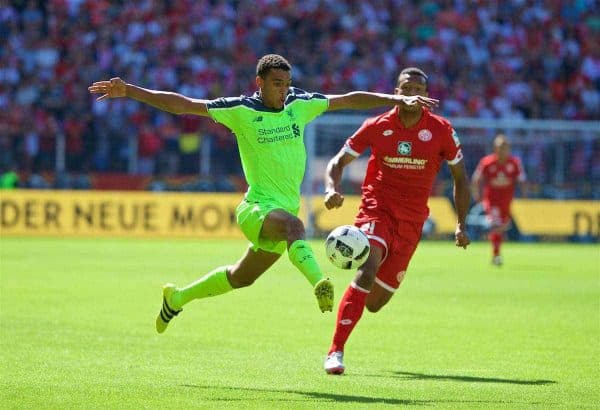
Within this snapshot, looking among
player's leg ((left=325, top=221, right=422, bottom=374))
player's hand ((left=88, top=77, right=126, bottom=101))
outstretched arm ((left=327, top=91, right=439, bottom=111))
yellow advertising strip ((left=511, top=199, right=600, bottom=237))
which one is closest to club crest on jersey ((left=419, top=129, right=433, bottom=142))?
outstretched arm ((left=327, top=91, right=439, bottom=111))

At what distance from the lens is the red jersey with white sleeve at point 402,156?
10.9 metres

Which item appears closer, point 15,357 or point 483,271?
point 15,357

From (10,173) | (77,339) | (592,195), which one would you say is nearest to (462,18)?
(592,195)

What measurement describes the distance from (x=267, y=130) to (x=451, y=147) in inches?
72.0

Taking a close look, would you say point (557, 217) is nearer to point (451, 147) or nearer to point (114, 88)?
point (451, 147)

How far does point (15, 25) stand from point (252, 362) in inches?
971

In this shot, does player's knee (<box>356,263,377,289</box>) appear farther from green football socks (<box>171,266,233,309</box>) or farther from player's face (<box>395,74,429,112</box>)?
player's face (<box>395,74,429,112</box>)

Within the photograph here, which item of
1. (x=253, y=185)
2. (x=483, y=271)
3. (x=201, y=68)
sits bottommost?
(x=483, y=271)

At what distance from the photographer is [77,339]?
38.9 feet

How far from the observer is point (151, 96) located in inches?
378

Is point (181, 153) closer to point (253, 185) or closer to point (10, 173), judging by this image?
point (10, 173)

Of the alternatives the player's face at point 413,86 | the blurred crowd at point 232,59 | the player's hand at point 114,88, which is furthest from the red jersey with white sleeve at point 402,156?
the blurred crowd at point 232,59

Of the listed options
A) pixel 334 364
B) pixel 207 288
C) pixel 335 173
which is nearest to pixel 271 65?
pixel 335 173

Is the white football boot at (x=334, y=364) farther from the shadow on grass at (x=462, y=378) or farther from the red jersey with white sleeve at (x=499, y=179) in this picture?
the red jersey with white sleeve at (x=499, y=179)
